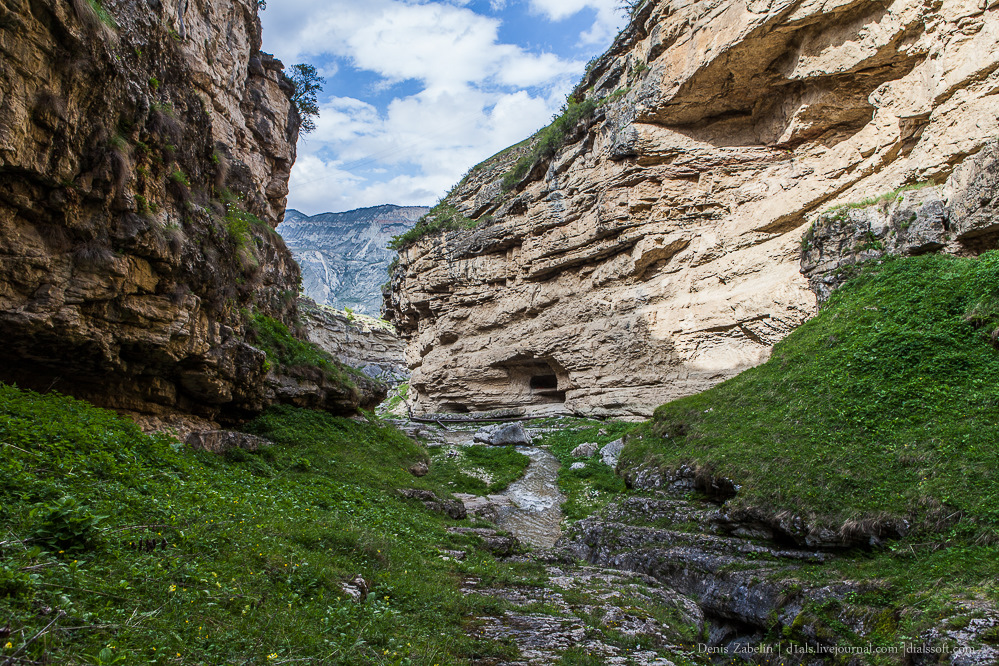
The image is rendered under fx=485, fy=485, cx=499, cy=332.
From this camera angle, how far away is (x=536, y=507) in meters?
15.1

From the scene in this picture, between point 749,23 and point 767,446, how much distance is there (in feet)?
61.2

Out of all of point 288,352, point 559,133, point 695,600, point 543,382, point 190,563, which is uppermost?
point 559,133

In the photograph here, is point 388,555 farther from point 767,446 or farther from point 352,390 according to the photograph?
point 352,390

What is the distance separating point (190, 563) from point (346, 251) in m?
142

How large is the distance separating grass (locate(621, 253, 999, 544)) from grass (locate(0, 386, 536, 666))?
17.9 feet

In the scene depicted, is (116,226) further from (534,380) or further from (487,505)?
(534,380)

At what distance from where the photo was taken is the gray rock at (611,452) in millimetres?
18000

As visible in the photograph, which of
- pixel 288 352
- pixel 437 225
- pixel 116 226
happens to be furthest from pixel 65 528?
pixel 437 225

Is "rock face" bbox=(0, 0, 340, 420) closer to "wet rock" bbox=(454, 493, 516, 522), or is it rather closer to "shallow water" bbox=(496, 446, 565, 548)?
"wet rock" bbox=(454, 493, 516, 522)

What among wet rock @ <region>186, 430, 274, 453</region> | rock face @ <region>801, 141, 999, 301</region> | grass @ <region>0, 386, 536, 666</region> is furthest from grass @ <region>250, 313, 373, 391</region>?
rock face @ <region>801, 141, 999, 301</region>

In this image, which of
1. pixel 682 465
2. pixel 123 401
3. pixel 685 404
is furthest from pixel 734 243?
pixel 123 401

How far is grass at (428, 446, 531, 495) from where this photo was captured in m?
16.7

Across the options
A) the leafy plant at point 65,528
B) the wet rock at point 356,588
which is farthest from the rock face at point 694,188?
the leafy plant at point 65,528

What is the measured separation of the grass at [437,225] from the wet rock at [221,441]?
80.3 feet
